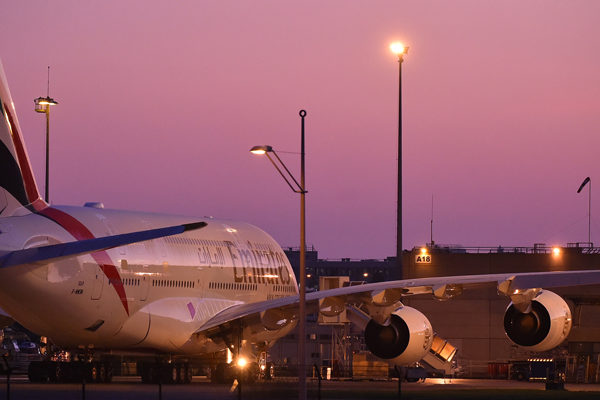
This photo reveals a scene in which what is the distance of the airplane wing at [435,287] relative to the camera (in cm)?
3391

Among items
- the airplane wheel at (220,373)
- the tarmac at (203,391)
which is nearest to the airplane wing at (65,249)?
the tarmac at (203,391)

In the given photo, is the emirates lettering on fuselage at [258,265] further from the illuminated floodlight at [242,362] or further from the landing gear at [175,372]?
the illuminated floodlight at [242,362]

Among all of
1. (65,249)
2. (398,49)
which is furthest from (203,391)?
(398,49)

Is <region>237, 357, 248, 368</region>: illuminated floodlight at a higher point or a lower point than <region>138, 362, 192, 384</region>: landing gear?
higher

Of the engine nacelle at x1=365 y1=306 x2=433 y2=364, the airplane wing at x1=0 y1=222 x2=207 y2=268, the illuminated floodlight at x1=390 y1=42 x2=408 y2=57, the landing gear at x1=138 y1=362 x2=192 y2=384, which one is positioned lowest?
the landing gear at x1=138 y1=362 x2=192 y2=384

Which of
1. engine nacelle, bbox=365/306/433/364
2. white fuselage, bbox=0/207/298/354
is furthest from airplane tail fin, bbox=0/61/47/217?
engine nacelle, bbox=365/306/433/364

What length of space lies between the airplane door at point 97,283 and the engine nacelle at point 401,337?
7.99 meters

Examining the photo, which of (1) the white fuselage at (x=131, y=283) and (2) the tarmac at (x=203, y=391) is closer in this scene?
(2) the tarmac at (x=203, y=391)

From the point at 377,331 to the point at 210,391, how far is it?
18.9ft

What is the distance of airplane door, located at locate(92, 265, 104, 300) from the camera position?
3322 centimetres

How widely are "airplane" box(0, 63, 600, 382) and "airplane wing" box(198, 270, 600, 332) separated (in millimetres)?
40

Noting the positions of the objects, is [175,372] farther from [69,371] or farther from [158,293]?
[158,293]

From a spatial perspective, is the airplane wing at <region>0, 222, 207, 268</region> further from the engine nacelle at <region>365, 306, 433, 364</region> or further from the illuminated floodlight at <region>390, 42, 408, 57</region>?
the illuminated floodlight at <region>390, 42, 408, 57</region>

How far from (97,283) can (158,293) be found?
2.75 m
